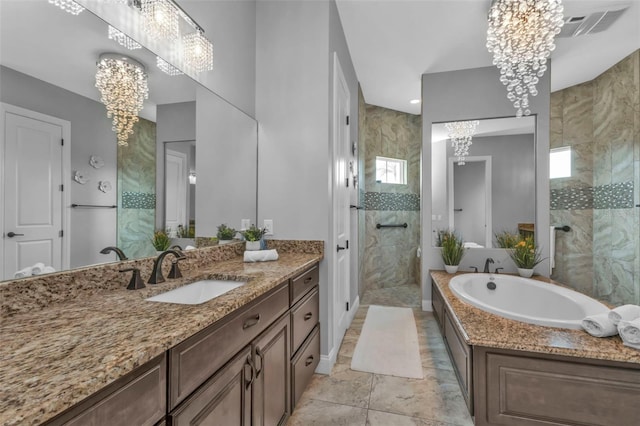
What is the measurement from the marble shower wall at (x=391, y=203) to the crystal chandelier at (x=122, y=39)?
3590mm

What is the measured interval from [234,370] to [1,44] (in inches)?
50.1

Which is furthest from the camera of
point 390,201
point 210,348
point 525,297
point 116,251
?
point 390,201

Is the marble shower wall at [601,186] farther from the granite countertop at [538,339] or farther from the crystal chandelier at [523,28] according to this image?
the granite countertop at [538,339]

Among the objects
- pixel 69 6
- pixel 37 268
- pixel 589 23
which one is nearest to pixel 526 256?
pixel 589 23

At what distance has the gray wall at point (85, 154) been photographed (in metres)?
1.02

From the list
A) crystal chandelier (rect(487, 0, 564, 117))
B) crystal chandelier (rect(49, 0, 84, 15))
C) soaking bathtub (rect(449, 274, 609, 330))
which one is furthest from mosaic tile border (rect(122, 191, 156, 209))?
crystal chandelier (rect(487, 0, 564, 117))

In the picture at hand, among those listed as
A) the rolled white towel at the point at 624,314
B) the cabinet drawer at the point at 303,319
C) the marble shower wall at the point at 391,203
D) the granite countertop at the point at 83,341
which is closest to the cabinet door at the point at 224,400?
the granite countertop at the point at 83,341

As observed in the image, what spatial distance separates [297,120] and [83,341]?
1.92m

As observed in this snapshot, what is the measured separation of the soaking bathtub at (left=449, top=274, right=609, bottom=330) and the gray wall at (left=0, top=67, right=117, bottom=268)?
2236 mm

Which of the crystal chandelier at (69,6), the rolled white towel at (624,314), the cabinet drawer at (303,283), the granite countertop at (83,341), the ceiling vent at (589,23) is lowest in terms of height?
the rolled white towel at (624,314)

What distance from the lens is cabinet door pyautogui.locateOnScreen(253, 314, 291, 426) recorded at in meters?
1.27

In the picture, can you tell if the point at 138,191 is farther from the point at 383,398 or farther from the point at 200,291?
the point at 383,398

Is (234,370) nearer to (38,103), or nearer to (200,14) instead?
(38,103)

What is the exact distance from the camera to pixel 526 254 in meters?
3.12
